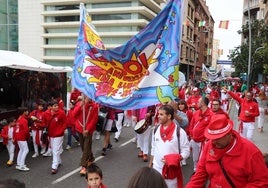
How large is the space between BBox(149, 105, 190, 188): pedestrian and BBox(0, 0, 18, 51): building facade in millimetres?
58806

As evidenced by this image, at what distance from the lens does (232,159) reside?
3.03 metres

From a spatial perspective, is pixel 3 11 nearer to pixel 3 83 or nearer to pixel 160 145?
pixel 3 83

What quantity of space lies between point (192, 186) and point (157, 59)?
2665 mm

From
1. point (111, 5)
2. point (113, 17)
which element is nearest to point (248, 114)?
point (113, 17)

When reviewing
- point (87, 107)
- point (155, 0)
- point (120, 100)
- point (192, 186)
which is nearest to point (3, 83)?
point (87, 107)

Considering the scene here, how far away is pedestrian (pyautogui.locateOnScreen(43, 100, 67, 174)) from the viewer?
7.70m

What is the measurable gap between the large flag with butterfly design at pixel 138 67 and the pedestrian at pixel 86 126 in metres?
1.24

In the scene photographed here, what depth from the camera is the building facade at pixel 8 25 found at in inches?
2340

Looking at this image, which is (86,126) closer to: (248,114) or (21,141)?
(21,141)

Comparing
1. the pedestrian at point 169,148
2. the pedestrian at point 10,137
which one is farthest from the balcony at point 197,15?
the pedestrian at point 169,148

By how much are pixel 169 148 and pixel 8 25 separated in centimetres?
6343

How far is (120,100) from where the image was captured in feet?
18.6

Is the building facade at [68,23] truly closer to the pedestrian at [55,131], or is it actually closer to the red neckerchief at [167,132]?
the pedestrian at [55,131]

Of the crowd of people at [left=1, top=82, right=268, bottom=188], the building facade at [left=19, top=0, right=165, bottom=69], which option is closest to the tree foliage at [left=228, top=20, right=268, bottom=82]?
the building facade at [left=19, top=0, right=165, bottom=69]
